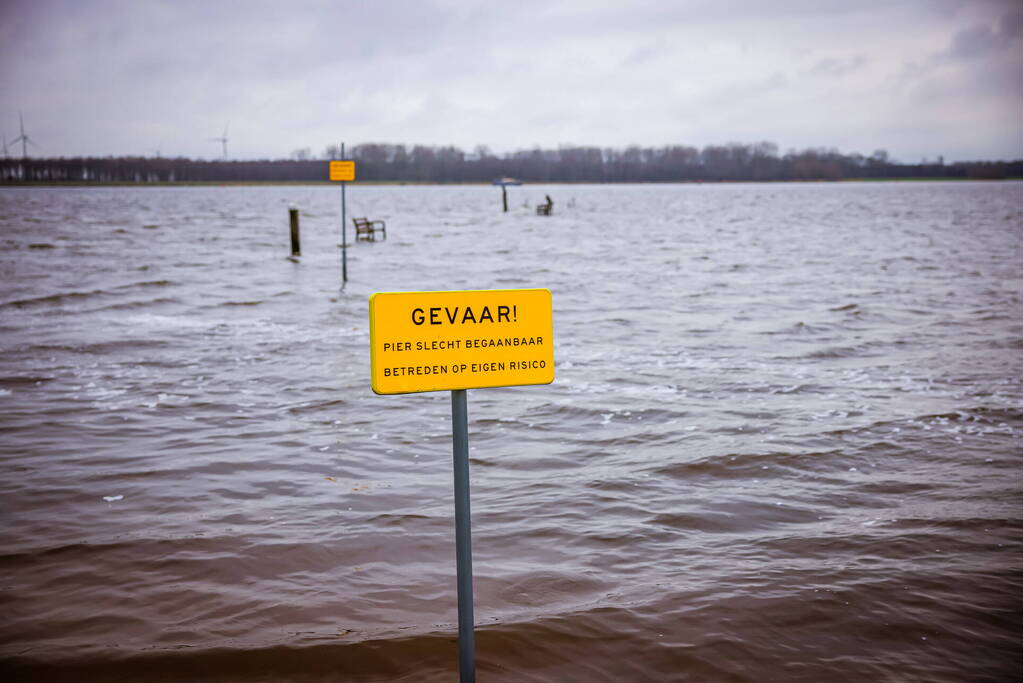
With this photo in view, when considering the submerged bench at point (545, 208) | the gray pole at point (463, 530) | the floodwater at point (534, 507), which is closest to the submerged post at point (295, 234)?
the floodwater at point (534, 507)

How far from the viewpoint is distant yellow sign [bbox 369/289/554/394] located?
2.30 meters

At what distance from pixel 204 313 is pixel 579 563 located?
12246mm

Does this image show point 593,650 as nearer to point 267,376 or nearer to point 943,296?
point 267,376

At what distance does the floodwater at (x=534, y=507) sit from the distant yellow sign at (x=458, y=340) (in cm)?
185

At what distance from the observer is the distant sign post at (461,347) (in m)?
2.30

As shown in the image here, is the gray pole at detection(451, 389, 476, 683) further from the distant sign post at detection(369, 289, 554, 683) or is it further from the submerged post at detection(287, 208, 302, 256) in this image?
the submerged post at detection(287, 208, 302, 256)

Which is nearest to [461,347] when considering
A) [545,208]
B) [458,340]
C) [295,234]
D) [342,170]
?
[458,340]

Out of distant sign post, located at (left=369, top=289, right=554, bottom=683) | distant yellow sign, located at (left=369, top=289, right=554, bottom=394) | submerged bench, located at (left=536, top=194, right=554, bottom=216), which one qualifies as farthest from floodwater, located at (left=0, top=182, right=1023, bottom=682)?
submerged bench, located at (left=536, top=194, right=554, bottom=216)

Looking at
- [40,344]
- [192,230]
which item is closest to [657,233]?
[192,230]

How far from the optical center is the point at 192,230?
43.0 meters

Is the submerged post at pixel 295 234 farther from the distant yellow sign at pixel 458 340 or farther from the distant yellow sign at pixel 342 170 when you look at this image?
the distant yellow sign at pixel 458 340

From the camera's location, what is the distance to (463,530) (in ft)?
8.14

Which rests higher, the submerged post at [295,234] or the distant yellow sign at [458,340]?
the submerged post at [295,234]

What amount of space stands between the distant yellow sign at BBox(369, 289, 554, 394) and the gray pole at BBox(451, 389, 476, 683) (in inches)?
4.7
